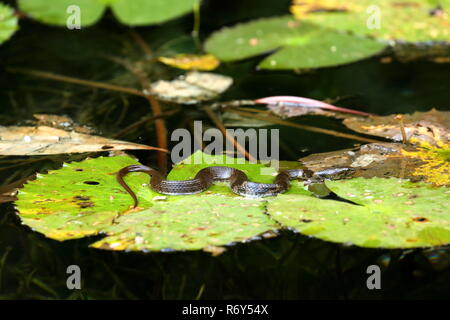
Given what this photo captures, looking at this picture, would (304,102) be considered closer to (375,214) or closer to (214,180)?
(214,180)

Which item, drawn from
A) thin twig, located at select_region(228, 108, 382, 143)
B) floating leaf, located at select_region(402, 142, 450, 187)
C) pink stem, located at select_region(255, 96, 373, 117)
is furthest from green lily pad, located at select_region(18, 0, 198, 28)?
floating leaf, located at select_region(402, 142, 450, 187)

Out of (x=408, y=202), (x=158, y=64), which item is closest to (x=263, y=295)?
(x=408, y=202)

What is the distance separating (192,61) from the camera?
639 centimetres

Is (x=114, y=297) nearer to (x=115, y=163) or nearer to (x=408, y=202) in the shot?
(x=115, y=163)

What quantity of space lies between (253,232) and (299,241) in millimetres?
311

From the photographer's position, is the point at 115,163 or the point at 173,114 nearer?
the point at 115,163

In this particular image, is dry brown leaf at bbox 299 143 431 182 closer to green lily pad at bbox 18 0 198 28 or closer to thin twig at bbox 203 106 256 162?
thin twig at bbox 203 106 256 162

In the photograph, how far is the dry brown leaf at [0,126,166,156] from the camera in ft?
14.6

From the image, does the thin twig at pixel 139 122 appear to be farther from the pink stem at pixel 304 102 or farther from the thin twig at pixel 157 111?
the pink stem at pixel 304 102

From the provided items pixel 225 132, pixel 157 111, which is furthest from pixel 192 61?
pixel 225 132

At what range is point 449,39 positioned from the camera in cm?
644

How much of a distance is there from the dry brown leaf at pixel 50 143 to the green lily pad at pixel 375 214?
147 centimetres

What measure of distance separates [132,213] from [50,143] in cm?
A: 138

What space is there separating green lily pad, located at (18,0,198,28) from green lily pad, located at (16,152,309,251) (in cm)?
351
